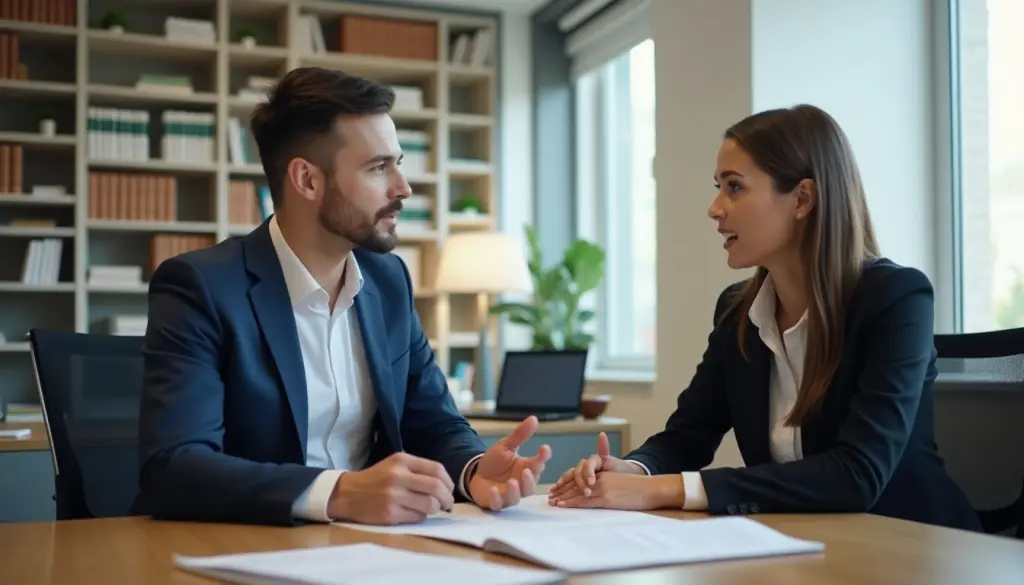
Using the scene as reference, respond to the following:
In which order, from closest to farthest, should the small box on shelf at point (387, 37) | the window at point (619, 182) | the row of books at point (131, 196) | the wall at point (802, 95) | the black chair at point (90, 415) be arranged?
the black chair at point (90, 415)
the wall at point (802, 95)
the row of books at point (131, 196)
the window at point (619, 182)
the small box on shelf at point (387, 37)

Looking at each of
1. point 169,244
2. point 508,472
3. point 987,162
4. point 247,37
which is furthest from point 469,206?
point 508,472

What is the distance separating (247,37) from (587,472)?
4351 millimetres

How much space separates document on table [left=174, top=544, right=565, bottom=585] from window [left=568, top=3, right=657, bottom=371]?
426cm

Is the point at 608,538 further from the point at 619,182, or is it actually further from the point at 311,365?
the point at 619,182

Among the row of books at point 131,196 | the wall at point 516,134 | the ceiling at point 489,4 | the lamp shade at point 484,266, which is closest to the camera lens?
the lamp shade at point 484,266

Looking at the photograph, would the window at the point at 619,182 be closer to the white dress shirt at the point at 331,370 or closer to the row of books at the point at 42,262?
the row of books at the point at 42,262

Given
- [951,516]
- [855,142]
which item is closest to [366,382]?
[951,516]

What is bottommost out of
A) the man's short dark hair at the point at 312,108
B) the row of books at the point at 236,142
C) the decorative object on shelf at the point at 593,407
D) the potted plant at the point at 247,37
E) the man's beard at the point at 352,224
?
the decorative object on shelf at the point at 593,407

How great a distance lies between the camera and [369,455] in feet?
6.07

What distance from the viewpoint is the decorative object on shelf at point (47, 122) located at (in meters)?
5.00

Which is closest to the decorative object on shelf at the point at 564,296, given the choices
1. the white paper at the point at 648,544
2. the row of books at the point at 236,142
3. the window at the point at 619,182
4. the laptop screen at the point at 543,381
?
the window at the point at 619,182

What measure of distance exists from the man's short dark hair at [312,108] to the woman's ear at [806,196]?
0.72 metres

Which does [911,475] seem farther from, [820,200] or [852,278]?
[820,200]

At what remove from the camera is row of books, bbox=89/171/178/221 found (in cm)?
507
